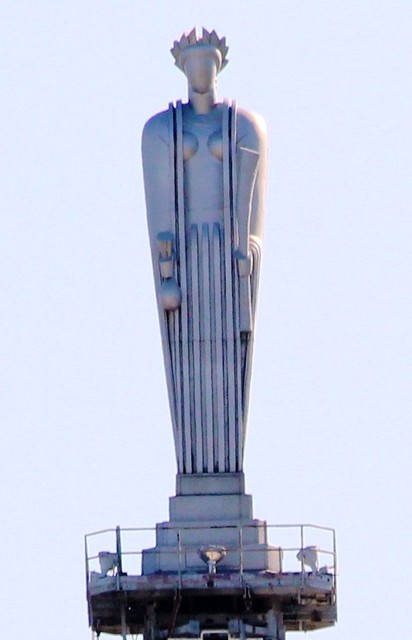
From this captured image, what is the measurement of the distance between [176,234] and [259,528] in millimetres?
7075

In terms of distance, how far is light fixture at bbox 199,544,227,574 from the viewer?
98.4 m

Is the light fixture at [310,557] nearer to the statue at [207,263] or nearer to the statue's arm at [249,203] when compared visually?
the statue at [207,263]

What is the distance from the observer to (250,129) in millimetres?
101688

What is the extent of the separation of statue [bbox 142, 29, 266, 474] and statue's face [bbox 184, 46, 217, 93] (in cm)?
74

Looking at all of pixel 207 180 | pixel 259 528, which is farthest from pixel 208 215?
pixel 259 528

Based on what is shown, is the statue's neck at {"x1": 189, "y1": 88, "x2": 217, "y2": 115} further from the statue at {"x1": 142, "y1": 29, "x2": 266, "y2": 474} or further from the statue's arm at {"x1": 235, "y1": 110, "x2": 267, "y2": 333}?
the statue's arm at {"x1": 235, "y1": 110, "x2": 267, "y2": 333}

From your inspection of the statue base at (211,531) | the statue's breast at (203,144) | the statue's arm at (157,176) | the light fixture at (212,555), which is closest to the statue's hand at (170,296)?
the statue's arm at (157,176)

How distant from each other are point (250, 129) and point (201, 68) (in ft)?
6.13

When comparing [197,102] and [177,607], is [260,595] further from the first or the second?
[197,102]

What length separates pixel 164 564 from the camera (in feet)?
325

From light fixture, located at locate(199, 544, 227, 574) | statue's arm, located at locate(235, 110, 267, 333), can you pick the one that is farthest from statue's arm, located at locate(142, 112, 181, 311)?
light fixture, located at locate(199, 544, 227, 574)

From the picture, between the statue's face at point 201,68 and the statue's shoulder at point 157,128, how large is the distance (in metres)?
0.98

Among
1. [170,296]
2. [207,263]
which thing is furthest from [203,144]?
[170,296]

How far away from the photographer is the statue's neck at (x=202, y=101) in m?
102
